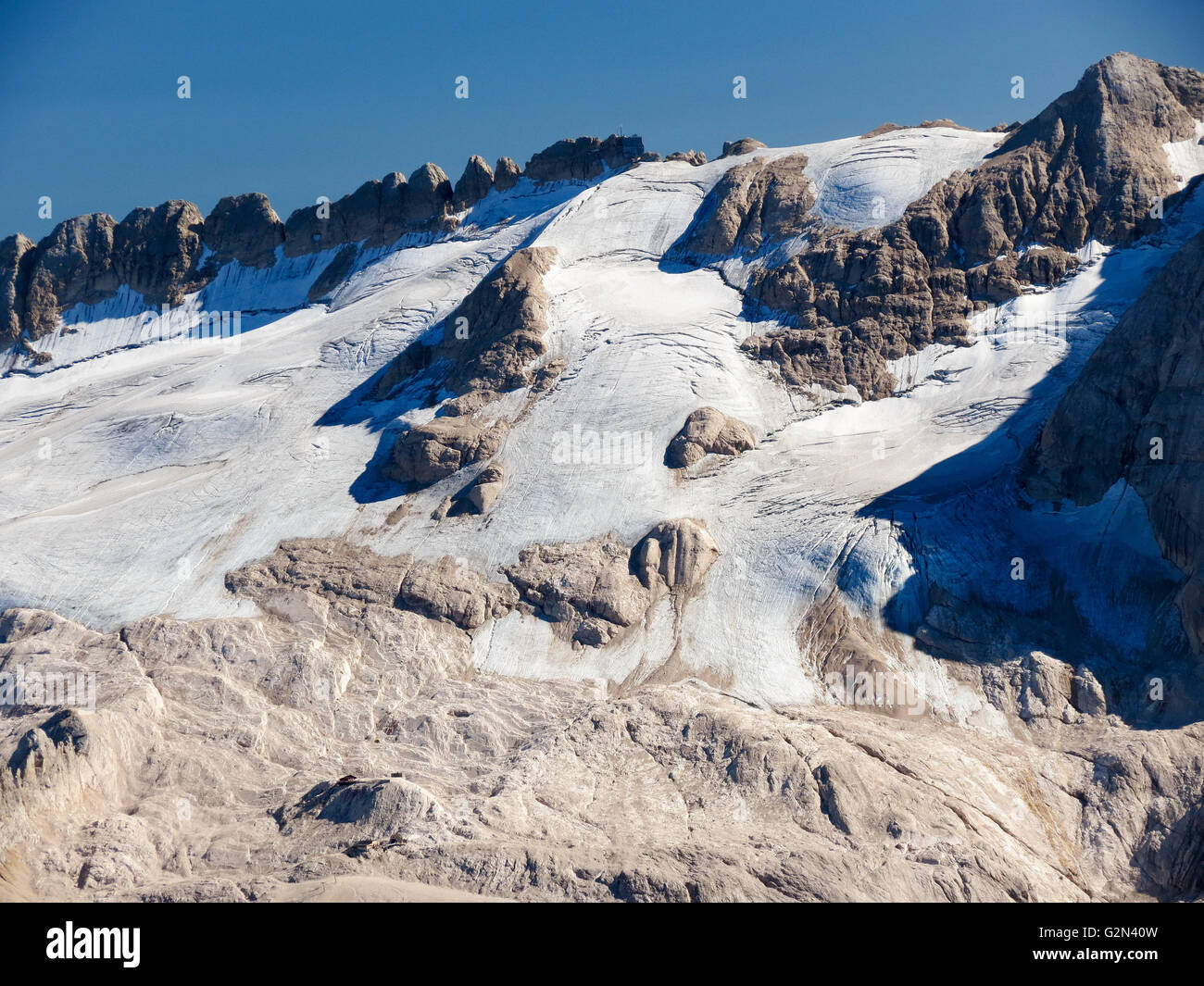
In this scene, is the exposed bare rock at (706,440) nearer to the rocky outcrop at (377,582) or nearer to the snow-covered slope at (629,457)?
the snow-covered slope at (629,457)

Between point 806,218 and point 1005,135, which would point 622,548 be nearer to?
point 806,218

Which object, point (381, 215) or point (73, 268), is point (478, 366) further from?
point (73, 268)

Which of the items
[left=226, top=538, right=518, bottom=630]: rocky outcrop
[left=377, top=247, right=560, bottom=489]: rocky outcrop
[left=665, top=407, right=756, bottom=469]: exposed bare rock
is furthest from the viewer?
[left=377, top=247, right=560, bottom=489]: rocky outcrop

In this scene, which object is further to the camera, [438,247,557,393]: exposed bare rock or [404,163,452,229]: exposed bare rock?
[404,163,452,229]: exposed bare rock

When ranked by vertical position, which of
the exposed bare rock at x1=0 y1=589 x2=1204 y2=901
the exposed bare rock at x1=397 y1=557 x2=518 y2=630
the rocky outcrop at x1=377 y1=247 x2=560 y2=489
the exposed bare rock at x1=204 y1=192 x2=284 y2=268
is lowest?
the exposed bare rock at x1=0 y1=589 x2=1204 y2=901

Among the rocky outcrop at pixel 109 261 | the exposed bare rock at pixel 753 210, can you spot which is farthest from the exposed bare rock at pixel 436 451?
the rocky outcrop at pixel 109 261

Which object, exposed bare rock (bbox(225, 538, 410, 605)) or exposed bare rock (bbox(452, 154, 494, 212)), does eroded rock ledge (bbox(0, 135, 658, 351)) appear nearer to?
exposed bare rock (bbox(452, 154, 494, 212))

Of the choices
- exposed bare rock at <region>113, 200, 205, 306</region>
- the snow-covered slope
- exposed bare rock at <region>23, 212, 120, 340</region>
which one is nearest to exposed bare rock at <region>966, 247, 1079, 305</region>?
the snow-covered slope

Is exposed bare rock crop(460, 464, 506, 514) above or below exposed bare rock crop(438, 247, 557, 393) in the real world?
below
